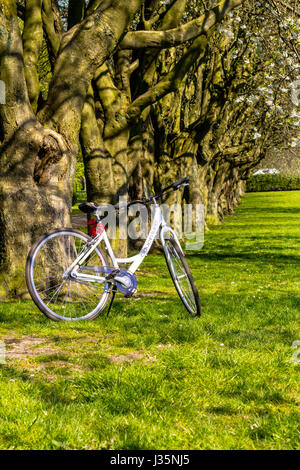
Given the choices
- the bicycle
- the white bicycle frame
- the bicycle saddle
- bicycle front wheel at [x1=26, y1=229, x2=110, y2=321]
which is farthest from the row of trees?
the white bicycle frame

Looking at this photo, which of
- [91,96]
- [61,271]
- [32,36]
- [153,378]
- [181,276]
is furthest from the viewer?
[91,96]

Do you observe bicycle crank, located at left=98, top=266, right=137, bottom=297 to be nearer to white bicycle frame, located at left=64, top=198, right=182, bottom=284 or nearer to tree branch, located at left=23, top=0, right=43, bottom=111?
white bicycle frame, located at left=64, top=198, right=182, bottom=284

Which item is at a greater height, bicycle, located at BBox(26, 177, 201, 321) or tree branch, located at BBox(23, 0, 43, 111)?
tree branch, located at BBox(23, 0, 43, 111)

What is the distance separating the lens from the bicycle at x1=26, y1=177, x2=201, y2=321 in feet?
17.4

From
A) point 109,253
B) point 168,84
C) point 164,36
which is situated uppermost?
point 164,36

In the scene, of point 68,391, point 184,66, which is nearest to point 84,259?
point 68,391

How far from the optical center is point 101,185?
9.45m

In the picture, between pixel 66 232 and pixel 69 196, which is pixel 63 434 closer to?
pixel 66 232

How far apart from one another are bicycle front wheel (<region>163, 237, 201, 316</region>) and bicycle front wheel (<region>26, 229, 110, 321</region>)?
2.87 feet

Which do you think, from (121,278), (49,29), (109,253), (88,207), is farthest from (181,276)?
(49,29)

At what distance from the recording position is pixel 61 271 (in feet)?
21.0

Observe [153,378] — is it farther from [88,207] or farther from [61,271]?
[61,271]

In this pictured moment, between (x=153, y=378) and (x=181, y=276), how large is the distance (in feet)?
7.21

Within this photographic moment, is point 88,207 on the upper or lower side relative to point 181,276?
upper
